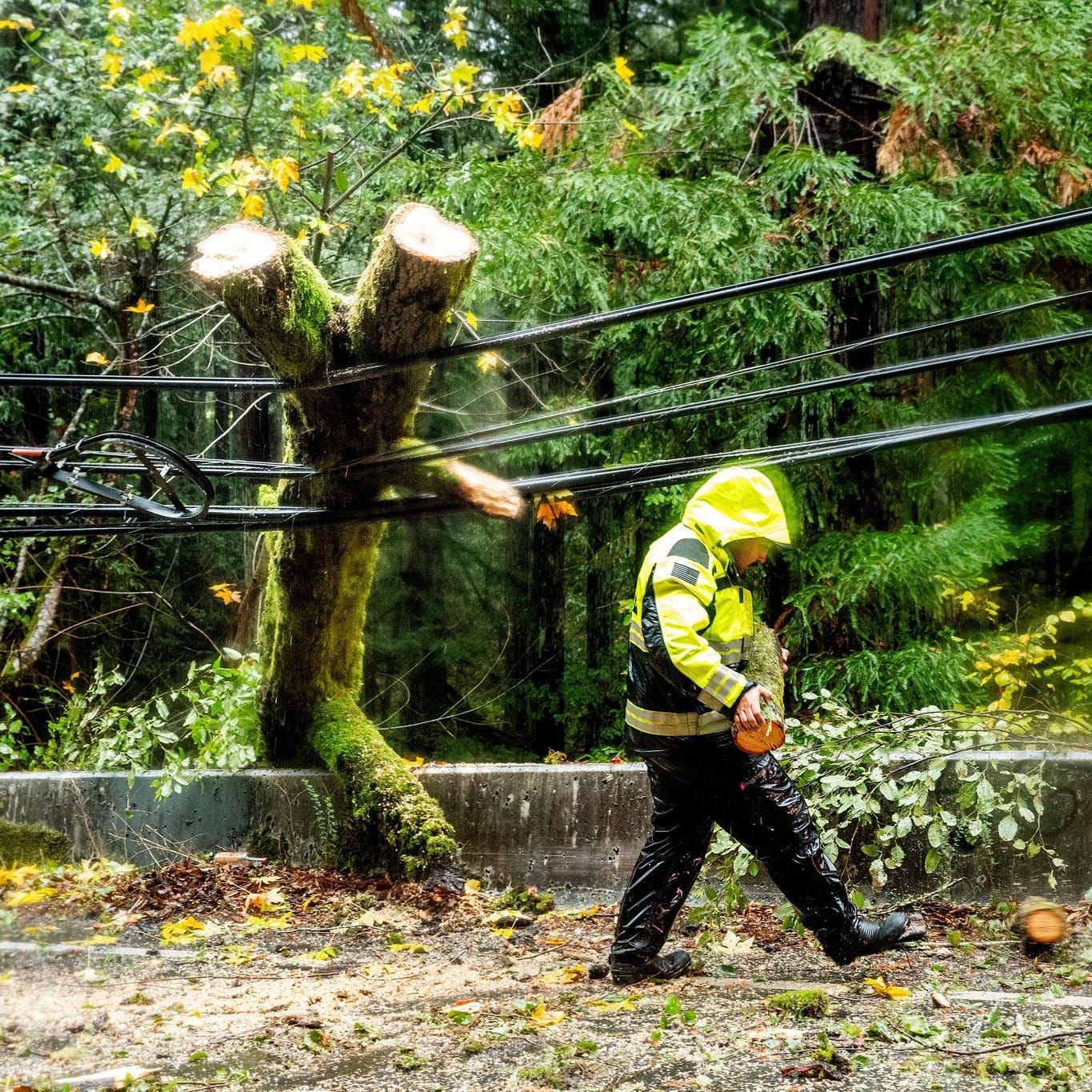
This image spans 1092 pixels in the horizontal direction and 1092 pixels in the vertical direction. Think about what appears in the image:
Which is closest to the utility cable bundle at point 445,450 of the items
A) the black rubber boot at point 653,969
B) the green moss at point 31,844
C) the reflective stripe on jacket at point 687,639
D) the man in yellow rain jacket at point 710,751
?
the man in yellow rain jacket at point 710,751

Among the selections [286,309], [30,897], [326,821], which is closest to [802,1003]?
[326,821]

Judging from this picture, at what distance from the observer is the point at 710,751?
4215 mm

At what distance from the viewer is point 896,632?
25.6ft

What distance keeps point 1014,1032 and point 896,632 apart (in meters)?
4.39

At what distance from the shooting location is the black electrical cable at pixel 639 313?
3.65 metres

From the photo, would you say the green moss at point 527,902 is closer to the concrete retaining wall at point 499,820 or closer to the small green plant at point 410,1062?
the concrete retaining wall at point 499,820

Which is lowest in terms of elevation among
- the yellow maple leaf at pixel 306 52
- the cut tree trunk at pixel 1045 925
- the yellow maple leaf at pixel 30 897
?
the yellow maple leaf at pixel 30 897

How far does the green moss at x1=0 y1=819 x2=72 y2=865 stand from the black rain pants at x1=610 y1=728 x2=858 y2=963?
14.7ft

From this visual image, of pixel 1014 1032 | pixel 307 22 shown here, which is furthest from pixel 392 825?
pixel 307 22

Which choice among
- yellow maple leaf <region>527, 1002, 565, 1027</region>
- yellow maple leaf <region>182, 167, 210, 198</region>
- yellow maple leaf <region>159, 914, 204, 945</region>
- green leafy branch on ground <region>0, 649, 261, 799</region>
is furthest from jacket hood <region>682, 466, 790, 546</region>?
yellow maple leaf <region>182, 167, 210, 198</region>

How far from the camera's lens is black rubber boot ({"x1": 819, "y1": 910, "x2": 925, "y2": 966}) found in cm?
424

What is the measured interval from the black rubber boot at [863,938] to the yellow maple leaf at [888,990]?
4.5 inches

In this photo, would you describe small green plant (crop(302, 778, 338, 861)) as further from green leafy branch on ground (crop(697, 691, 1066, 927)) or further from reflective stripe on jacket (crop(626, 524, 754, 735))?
reflective stripe on jacket (crop(626, 524, 754, 735))

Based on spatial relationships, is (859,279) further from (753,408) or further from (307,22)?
(307,22)
